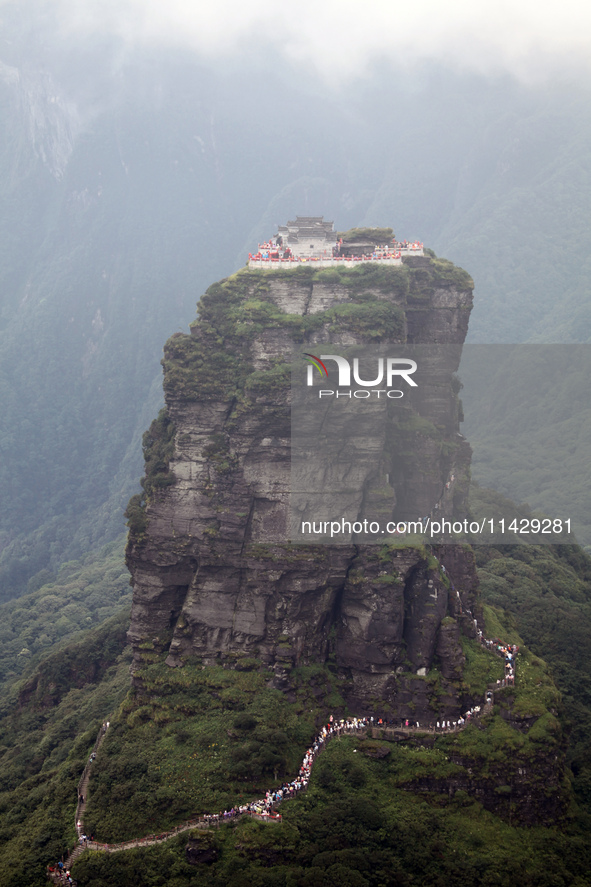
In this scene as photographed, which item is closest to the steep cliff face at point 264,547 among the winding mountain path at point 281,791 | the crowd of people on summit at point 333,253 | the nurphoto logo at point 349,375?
the winding mountain path at point 281,791

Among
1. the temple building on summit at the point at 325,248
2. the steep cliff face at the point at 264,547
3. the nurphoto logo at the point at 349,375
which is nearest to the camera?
the steep cliff face at the point at 264,547

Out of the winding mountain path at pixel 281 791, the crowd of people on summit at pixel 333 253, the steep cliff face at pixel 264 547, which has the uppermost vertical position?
the crowd of people on summit at pixel 333 253

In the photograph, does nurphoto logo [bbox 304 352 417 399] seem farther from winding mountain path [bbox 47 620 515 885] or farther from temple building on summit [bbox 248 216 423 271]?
winding mountain path [bbox 47 620 515 885]

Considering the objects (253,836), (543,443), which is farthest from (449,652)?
(543,443)

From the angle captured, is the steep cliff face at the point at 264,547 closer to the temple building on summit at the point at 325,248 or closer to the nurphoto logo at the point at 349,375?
the nurphoto logo at the point at 349,375

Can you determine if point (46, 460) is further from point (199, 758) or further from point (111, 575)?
point (199, 758)

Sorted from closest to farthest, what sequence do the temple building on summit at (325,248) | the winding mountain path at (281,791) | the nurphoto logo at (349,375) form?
1. the winding mountain path at (281,791)
2. the nurphoto logo at (349,375)
3. the temple building on summit at (325,248)
